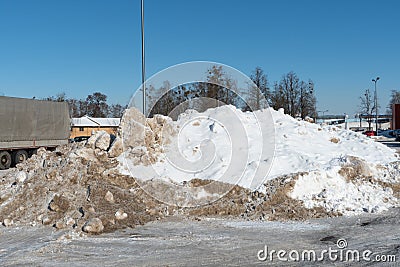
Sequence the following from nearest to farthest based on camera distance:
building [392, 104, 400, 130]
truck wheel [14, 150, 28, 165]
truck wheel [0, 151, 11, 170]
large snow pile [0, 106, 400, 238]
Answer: large snow pile [0, 106, 400, 238]
truck wheel [0, 151, 11, 170]
truck wheel [14, 150, 28, 165]
building [392, 104, 400, 130]

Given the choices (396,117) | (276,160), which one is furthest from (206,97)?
(396,117)

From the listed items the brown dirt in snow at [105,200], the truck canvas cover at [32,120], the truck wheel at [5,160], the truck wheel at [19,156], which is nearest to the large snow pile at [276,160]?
the brown dirt in snow at [105,200]

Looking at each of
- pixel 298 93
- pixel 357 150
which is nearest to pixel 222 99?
pixel 357 150

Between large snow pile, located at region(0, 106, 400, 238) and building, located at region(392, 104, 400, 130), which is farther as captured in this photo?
building, located at region(392, 104, 400, 130)

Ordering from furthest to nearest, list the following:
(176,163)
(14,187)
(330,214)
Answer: (176,163)
(14,187)
(330,214)

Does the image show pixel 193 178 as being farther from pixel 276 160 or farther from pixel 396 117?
pixel 396 117

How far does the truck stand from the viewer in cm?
2236

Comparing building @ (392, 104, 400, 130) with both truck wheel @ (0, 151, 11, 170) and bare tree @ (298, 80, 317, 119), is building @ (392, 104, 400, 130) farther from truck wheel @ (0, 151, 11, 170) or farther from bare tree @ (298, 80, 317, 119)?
truck wheel @ (0, 151, 11, 170)

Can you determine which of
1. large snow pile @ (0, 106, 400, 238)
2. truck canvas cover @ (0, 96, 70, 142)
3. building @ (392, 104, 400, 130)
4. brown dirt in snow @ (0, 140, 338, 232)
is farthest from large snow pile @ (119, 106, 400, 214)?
building @ (392, 104, 400, 130)

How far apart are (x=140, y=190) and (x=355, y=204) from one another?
18.4 feet

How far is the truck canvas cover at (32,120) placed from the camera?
22359 millimetres

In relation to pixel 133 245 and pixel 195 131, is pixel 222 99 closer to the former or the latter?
pixel 195 131

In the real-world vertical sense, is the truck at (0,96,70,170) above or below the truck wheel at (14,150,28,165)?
above

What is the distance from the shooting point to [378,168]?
12664mm
